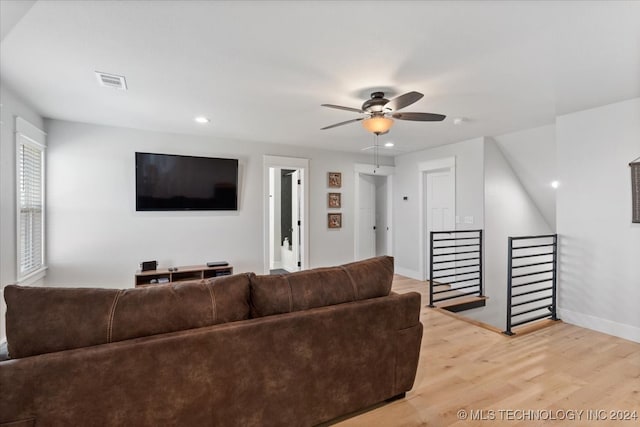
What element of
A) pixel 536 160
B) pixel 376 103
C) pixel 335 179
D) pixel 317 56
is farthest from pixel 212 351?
pixel 536 160

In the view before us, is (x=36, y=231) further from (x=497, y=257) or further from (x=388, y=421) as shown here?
(x=497, y=257)

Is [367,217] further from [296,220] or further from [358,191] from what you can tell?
[296,220]

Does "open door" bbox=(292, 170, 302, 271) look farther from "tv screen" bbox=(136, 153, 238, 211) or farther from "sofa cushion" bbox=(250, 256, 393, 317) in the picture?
"sofa cushion" bbox=(250, 256, 393, 317)

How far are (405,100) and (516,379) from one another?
231cm

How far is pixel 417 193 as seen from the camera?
18.9 feet

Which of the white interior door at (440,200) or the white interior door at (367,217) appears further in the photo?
the white interior door at (367,217)

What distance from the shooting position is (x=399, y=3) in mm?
1652

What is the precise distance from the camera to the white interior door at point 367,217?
6270mm

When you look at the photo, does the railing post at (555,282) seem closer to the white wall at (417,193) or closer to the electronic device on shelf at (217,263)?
the white wall at (417,193)

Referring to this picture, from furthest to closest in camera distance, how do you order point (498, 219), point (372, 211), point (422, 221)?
point (372, 211), point (422, 221), point (498, 219)

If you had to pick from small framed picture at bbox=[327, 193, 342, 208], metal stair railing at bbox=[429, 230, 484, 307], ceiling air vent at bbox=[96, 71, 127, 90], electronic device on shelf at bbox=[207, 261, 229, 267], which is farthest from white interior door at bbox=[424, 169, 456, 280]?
ceiling air vent at bbox=[96, 71, 127, 90]

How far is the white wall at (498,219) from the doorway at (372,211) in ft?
6.45

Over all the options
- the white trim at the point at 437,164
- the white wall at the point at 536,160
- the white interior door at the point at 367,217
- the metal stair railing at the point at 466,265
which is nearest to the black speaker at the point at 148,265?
the white interior door at the point at 367,217

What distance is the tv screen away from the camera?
169 inches
